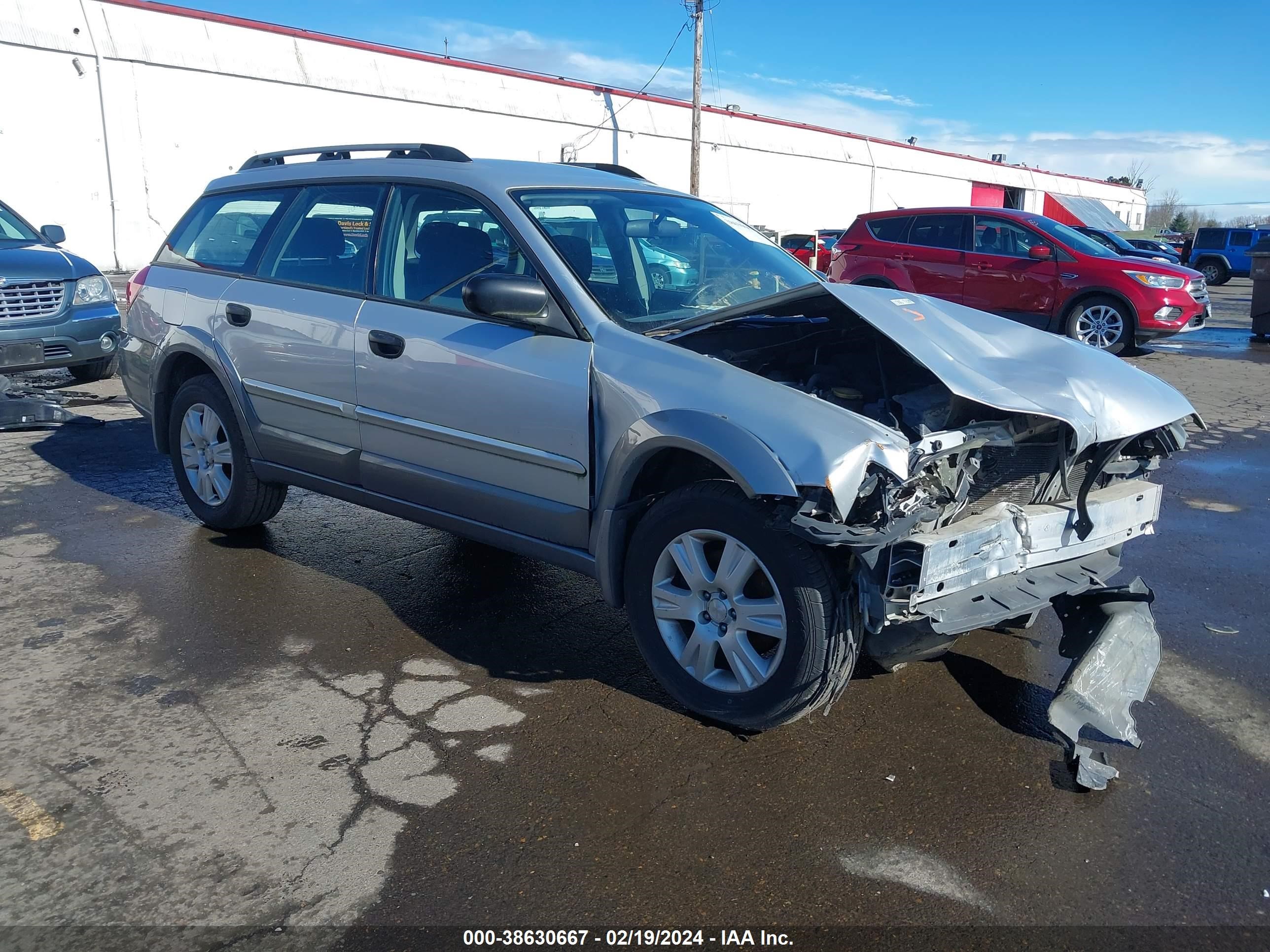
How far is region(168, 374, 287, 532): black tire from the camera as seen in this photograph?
5.11 meters

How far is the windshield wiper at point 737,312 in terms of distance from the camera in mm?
3713

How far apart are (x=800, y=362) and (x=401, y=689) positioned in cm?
199

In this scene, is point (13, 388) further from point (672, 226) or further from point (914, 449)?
point (914, 449)

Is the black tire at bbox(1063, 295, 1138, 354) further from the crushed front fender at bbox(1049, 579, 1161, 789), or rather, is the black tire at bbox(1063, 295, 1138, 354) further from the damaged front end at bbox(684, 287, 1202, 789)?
the crushed front fender at bbox(1049, 579, 1161, 789)

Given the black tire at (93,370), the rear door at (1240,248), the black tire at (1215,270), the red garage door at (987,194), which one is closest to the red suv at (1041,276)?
the black tire at (93,370)

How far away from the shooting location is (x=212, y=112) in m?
24.8

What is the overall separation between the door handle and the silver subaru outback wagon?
1cm

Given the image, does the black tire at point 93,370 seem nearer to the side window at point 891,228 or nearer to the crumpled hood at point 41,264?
the crumpled hood at point 41,264

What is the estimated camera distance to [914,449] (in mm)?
3090

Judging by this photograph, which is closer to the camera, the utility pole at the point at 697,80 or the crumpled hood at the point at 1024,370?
the crumpled hood at the point at 1024,370

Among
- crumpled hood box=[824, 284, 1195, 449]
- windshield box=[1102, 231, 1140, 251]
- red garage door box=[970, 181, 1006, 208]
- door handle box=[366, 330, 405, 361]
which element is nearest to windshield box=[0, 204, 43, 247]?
door handle box=[366, 330, 405, 361]

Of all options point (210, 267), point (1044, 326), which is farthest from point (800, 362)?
point (1044, 326)

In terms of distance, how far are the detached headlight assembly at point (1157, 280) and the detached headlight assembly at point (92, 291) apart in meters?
11.2

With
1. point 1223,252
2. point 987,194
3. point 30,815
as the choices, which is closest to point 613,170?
point 30,815
